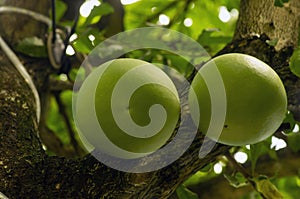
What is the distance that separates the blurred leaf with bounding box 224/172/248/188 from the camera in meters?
0.91

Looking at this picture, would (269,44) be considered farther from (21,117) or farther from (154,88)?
(21,117)

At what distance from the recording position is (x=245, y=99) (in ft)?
2.11

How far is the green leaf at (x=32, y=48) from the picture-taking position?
1.16 metres

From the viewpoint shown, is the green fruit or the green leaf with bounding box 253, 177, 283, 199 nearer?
the green fruit

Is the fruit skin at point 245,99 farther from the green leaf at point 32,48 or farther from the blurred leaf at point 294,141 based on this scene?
the green leaf at point 32,48

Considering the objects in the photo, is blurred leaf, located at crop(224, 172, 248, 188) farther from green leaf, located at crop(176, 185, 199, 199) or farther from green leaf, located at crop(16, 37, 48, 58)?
green leaf, located at crop(16, 37, 48, 58)

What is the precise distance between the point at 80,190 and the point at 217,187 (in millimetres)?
720

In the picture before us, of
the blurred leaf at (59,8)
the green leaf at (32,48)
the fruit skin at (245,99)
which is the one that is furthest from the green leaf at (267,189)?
the blurred leaf at (59,8)

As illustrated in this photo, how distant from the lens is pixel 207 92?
660mm

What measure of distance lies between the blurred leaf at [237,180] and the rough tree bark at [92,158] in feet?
0.47

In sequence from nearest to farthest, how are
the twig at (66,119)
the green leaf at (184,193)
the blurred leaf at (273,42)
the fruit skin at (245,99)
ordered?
the fruit skin at (245,99) → the blurred leaf at (273,42) → the green leaf at (184,193) → the twig at (66,119)

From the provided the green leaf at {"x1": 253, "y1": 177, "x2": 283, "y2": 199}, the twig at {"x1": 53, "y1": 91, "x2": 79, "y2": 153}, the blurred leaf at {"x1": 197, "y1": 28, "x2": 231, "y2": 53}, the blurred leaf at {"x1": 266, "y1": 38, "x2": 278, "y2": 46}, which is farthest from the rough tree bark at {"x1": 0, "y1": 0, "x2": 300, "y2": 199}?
the twig at {"x1": 53, "y1": 91, "x2": 79, "y2": 153}

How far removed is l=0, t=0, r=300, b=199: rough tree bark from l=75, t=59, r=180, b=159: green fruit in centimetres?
5

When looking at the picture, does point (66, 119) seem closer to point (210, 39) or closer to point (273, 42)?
point (210, 39)
